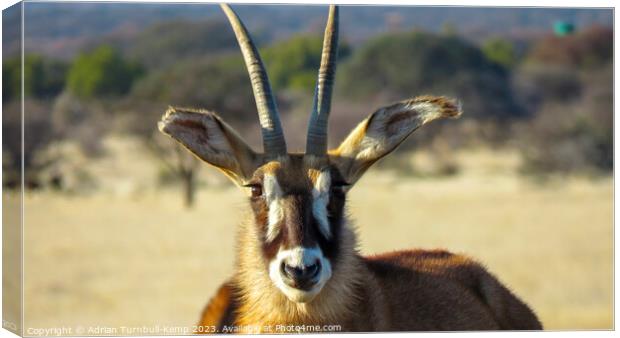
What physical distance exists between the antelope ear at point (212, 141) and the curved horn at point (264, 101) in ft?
0.44

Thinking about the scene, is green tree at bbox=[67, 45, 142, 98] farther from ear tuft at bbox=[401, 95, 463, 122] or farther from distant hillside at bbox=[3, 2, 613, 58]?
ear tuft at bbox=[401, 95, 463, 122]

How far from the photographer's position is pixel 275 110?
8359mm

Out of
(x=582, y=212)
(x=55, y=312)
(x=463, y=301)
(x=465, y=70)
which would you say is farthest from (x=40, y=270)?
(x=465, y=70)

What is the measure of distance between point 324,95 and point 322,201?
2.91 ft

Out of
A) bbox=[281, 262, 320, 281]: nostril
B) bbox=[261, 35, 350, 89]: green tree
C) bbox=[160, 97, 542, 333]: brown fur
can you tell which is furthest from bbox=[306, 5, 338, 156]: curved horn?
bbox=[261, 35, 350, 89]: green tree

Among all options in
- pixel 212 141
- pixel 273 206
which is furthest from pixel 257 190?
pixel 212 141

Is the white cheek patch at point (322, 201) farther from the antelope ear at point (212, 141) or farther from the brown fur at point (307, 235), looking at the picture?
the antelope ear at point (212, 141)

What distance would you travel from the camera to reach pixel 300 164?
8047 mm

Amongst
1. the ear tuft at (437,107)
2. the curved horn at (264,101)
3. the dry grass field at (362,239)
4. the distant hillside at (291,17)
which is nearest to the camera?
the curved horn at (264,101)

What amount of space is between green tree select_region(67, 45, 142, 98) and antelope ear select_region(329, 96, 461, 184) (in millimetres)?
14757

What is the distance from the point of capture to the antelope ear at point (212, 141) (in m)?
8.12

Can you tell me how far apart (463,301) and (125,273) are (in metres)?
12.5

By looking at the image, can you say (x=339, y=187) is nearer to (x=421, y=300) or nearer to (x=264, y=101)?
(x=264, y=101)

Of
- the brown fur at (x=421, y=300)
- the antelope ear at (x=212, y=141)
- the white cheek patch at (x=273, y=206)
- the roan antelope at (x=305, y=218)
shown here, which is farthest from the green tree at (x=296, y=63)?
the white cheek patch at (x=273, y=206)
